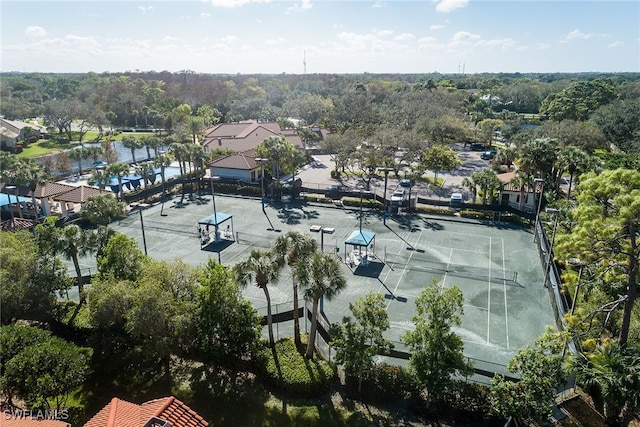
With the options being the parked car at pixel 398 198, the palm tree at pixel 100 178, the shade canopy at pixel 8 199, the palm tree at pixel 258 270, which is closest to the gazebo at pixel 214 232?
the palm tree at pixel 100 178

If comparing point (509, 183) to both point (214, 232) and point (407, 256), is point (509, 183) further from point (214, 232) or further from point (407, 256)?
point (214, 232)

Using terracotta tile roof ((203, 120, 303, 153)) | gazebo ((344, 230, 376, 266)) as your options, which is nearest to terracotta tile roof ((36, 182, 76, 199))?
terracotta tile roof ((203, 120, 303, 153))

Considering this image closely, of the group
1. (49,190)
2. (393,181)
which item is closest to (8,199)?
(49,190)

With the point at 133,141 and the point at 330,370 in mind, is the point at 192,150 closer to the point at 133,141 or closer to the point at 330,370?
the point at 133,141

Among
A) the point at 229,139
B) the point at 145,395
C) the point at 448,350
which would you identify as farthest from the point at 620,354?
the point at 229,139

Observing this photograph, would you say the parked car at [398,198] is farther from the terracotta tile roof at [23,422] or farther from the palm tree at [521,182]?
the terracotta tile roof at [23,422]

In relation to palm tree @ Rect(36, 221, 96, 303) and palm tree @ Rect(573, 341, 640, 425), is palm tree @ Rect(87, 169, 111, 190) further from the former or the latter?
palm tree @ Rect(573, 341, 640, 425)
